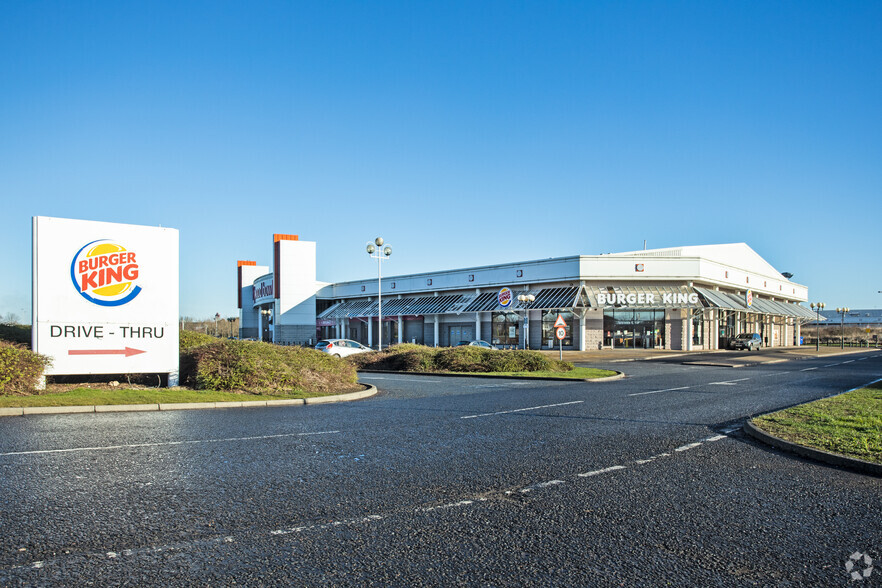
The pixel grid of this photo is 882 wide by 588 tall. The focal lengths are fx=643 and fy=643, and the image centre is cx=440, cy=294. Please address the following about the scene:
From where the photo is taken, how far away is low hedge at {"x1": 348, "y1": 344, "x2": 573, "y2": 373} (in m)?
22.7

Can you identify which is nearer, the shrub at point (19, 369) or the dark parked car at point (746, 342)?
the shrub at point (19, 369)

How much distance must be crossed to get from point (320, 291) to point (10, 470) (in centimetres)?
6465

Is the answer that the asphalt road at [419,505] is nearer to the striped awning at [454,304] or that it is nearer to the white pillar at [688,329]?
the striped awning at [454,304]

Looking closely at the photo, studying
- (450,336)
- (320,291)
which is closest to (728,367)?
(450,336)

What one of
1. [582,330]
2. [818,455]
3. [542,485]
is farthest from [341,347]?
[542,485]

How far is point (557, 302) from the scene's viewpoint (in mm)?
48656

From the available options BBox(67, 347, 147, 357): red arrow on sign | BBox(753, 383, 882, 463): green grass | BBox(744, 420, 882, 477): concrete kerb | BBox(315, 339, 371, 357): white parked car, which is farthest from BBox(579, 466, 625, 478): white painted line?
BBox(315, 339, 371, 357): white parked car

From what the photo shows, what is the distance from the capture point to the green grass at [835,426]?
786 centimetres

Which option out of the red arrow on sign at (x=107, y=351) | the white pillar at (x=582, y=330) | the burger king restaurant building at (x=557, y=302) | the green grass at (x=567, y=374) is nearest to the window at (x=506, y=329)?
the burger king restaurant building at (x=557, y=302)

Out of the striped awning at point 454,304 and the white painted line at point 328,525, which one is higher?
the striped awning at point 454,304

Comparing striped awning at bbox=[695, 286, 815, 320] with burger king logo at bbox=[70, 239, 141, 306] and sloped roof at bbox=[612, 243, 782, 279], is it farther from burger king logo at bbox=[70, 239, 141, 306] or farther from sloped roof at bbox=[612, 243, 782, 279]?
burger king logo at bbox=[70, 239, 141, 306]

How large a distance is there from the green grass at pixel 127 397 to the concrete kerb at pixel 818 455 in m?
9.09

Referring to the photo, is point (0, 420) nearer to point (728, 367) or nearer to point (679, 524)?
point (679, 524)

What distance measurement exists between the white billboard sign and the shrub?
1.67 feet
